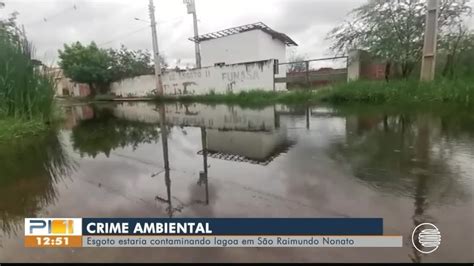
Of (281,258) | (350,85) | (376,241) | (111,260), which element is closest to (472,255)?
(376,241)

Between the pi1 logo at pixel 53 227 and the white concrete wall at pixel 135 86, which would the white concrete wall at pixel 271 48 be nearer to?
the white concrete wall at pixel 135 86

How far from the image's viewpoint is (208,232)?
180 centimetres

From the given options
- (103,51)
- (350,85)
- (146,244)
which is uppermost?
(103,51)

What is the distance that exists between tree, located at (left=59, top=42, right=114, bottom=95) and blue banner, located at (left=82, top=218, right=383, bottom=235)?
24.3m

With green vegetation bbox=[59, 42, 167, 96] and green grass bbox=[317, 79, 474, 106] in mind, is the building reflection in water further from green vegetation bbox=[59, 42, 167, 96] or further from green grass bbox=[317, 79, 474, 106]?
green vegetation bbox=[59, 42, 167, 96]

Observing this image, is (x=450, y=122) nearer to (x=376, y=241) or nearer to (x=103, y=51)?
(x=376, y=241)

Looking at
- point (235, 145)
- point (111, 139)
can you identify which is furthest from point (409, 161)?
point (111, 139)

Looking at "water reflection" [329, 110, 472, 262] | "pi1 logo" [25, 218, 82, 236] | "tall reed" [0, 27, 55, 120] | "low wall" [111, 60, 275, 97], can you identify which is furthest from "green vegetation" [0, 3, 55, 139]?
"low wall" [111, 60, 275, 97]

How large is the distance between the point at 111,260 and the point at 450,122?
19.0 feet

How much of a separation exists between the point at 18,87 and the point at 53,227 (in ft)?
17.2

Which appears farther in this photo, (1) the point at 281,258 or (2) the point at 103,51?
(2) the point at 103,51

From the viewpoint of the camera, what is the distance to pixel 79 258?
5.22 ft

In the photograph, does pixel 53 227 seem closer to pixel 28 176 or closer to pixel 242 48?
pixel 28 176

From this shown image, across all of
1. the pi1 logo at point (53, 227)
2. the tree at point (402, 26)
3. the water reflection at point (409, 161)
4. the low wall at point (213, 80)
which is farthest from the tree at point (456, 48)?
the pi1 logo at point (53, 227)
